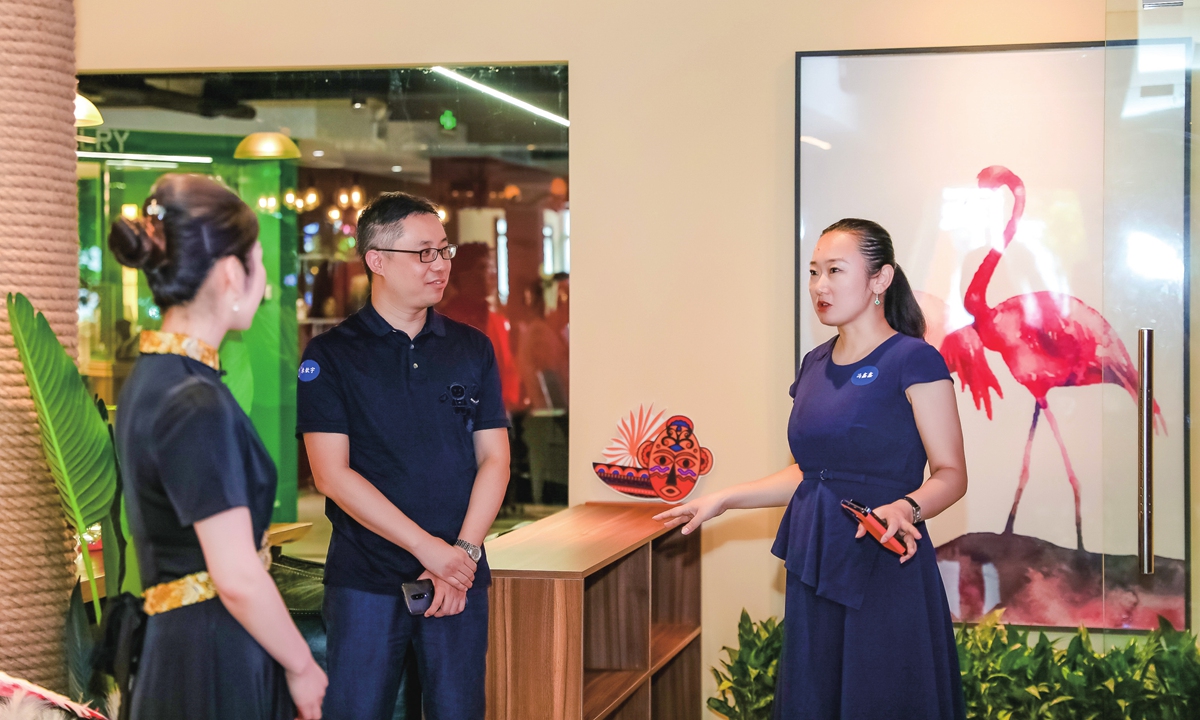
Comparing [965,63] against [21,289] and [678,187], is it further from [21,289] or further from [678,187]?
[21,289]

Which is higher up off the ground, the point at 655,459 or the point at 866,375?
the point at 866,375

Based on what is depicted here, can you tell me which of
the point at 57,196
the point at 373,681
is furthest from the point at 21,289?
the point at 373,681

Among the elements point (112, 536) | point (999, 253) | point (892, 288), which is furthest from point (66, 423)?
point (999, 253)

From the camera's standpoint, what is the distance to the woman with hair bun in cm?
→ 115

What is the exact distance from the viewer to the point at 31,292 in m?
2.03

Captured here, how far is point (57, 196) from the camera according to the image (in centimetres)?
209

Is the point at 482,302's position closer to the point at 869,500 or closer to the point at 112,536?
the point at 869,500

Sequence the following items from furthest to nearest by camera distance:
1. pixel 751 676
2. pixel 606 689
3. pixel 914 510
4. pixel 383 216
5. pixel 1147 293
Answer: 1. pixel 751 676
2. pixel 606 689
3. pixel 1147 293
4. pixel 914 510
5. pixel 383 216

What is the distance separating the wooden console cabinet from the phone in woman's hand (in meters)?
0.64

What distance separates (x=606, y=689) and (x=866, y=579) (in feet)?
2.97

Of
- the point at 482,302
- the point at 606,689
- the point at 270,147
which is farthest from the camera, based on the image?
the point at 270,147

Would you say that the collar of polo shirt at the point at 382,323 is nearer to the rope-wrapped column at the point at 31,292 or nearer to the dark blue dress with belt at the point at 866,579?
the rope-wrapped column at the point at 31,292

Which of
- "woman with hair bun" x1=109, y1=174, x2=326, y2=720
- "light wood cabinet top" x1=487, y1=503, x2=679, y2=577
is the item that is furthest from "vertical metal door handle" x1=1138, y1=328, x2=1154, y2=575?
"woman with hair bun" x1=109, y1=174, x2=326, y2=720

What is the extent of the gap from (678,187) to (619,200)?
0.69 ft
